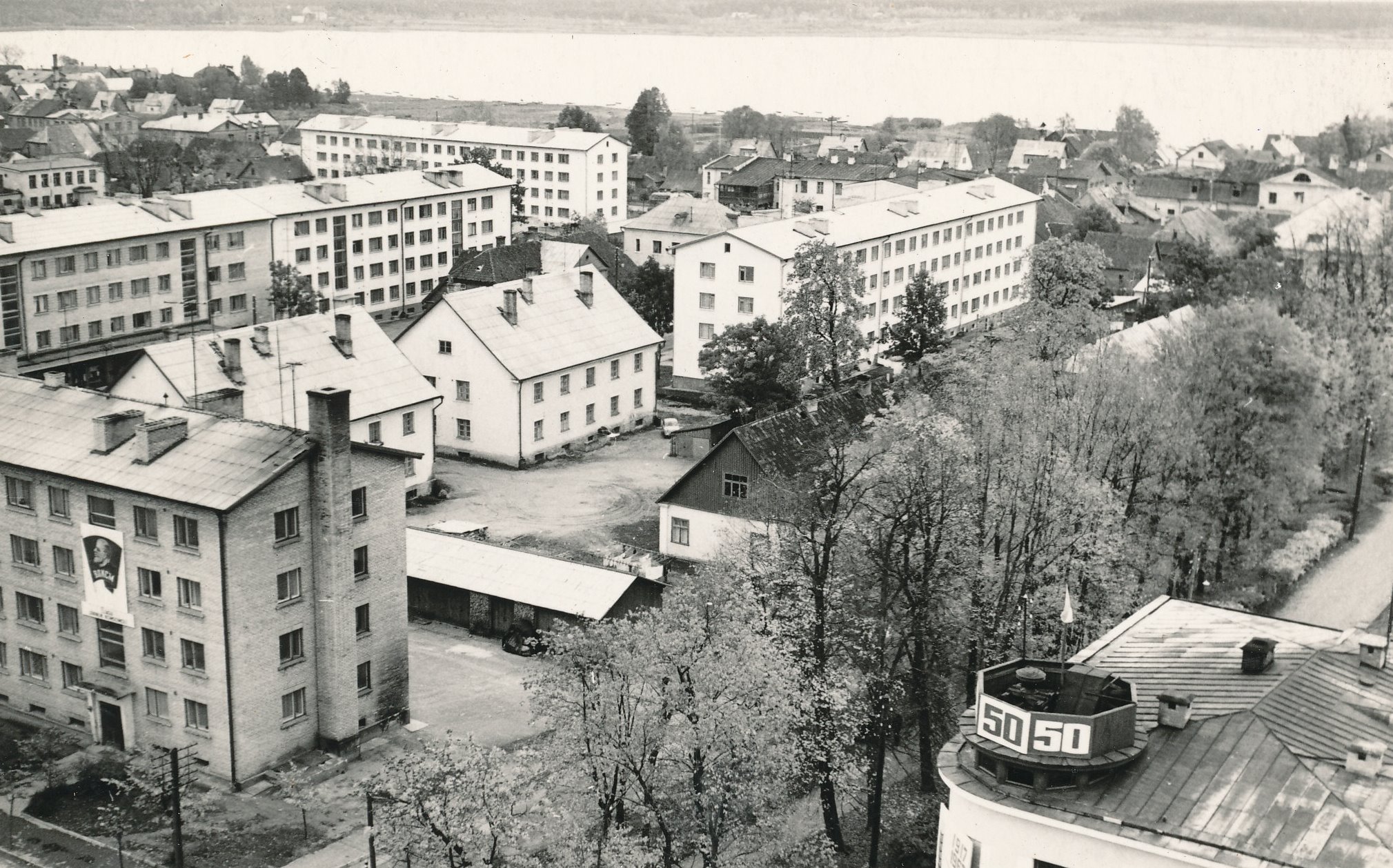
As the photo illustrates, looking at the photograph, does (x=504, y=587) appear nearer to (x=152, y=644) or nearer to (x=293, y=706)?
(x=293, y=706)

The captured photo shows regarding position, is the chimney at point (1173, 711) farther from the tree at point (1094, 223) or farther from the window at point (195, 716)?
the tree at point (1094, 223)

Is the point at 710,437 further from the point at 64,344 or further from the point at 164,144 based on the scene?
the point at 164,144

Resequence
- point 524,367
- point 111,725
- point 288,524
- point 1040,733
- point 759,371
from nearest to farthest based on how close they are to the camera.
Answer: point 1040,733, point 288,524, point 111,725, point 759,371, point 524,367

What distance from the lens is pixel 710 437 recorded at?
5872 cm

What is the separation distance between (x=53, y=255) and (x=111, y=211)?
6032mm

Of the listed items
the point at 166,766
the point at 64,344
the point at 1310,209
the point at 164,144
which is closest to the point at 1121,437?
the point at 166,766

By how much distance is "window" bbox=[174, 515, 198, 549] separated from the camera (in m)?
32.5

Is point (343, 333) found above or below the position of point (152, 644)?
above

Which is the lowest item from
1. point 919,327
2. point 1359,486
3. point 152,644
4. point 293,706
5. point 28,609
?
point 293,706

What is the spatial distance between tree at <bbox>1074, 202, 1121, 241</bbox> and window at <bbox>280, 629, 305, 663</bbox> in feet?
242

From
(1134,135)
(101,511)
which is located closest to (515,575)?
(101,511)

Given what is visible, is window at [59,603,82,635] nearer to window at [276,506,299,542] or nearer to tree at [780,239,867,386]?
window at [276,506,299,542]

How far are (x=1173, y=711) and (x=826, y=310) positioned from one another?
3737 centimetres

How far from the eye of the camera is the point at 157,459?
33812 millimetres
